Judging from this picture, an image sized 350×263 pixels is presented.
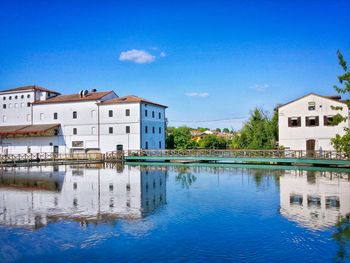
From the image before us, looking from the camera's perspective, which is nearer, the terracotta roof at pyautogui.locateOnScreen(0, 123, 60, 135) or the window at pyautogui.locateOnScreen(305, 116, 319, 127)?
the window at pyautogui.locateOnScreen(305, 116, 319, 127)

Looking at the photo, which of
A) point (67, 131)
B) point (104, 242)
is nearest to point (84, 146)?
point (67, 131)

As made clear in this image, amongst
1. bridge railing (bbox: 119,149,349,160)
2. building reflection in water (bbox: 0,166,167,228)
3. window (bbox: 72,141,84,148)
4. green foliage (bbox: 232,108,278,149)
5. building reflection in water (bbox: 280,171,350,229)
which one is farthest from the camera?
window (bbox: 72,141,84,148)

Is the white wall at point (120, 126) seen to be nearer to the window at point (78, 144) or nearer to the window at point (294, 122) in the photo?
the window at point (78, 144)

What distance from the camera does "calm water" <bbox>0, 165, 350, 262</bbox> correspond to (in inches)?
397

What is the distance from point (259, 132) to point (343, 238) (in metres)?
37.1

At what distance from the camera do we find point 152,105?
53.7 meters

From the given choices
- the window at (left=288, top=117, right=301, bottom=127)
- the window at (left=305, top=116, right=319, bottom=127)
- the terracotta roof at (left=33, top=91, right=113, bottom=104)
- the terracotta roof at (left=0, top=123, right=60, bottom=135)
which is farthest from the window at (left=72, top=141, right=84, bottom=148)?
the window at (left=305, top=116, right=319, bottom=127)

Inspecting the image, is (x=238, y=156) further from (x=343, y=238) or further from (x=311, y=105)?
(x=343, y=238)

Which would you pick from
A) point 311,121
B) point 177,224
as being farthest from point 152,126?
point 177,224

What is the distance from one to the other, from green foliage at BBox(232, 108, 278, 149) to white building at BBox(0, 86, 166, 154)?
13.5 metres

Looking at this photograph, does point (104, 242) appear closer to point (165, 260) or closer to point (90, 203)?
point (165, 260)

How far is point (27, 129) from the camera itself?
53625 mm

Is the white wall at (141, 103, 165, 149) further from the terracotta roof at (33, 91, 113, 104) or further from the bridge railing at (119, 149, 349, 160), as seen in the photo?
the terracotta roof at (33, 91, 113, 104)

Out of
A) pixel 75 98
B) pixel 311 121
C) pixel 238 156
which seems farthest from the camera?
pixel 75 98
